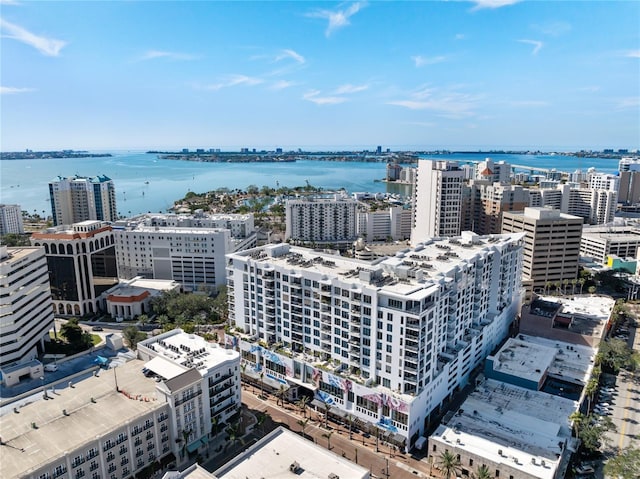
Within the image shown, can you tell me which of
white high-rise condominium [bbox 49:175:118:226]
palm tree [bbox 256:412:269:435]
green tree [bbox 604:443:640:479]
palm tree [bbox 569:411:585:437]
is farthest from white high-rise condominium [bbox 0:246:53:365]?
white high-rise condominium [bbox 49:175:118:226]

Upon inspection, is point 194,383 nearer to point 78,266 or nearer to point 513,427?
point 513,427

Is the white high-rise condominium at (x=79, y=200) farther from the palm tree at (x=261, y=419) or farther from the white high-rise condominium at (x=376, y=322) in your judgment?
the palm tree at (x=261, y=419)

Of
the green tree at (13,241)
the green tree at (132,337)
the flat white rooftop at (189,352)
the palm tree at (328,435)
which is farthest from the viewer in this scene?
the green tree at (13,241)

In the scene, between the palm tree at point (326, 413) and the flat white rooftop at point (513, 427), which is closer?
the flat white rooftop at point (513, 427)

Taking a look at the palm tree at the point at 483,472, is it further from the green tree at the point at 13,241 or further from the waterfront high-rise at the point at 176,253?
the green tree at the point at 13,241

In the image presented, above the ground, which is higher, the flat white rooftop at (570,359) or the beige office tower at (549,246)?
the beige office tower at (549,246)

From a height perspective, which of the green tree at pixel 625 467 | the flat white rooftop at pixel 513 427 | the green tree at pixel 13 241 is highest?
the green tree at pixel 13 241

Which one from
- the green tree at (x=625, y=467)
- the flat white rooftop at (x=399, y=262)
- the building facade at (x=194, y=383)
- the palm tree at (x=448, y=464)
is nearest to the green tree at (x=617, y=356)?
the flat white rooftop at (x=399, y=262)

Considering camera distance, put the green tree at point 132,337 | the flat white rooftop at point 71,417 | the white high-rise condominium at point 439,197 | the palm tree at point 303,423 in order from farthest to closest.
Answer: the white high-rise condominium at point 439,197
the green tree at point 132,337
the palm tree at point 303,423
the flat white rooftop at point 71,417
